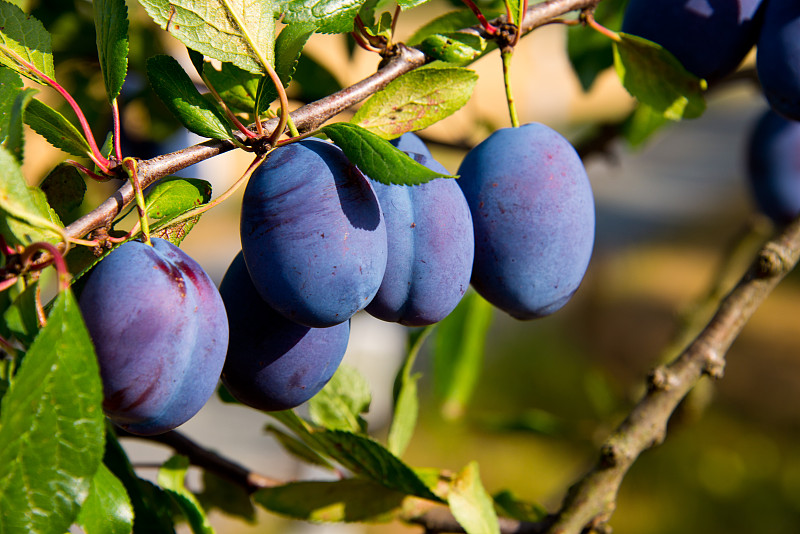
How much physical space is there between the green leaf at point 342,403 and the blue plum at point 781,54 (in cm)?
50

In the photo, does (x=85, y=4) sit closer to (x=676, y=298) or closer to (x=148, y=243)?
(x=148, y=243)

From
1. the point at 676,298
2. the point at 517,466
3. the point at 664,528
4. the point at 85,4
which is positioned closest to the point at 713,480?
the point at 664,528

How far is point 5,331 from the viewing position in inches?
19.8

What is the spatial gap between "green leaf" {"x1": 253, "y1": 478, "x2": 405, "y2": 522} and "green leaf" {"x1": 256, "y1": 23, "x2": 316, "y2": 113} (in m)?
0.39

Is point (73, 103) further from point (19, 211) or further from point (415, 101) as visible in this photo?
point (415, 101)

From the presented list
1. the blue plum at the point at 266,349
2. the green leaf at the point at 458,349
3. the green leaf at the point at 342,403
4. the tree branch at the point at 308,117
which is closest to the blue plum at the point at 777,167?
the green leaf at the point at 458,349

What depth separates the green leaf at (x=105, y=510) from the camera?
19.1 inches

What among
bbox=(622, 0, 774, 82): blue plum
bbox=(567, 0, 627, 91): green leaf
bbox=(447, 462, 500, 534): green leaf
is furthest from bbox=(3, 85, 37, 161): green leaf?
bbox=(567, 0, 627, 91): green leaf

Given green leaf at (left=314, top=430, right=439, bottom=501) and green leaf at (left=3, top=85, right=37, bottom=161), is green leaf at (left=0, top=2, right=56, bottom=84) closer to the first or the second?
green leaf at (left=3, top=85, right=37, bottom=161)

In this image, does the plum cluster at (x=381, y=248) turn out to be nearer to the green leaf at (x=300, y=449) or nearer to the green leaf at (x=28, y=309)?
the green leaf at (x=28, y=309)

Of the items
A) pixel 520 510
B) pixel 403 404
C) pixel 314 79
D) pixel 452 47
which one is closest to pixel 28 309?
pixel 452 47

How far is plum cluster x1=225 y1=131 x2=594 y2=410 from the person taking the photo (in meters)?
0.46

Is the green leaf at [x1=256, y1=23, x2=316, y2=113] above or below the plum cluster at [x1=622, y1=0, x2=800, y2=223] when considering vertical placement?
above

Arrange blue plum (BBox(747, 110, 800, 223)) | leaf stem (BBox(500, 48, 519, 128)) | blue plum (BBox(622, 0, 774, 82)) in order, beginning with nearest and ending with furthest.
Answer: leaf stem (BBox(500, 48, 519, 128)) → blue plum (BBox(622, 0, 774, 82)) → blue plum (BBox(747, 110, 800, 223))
